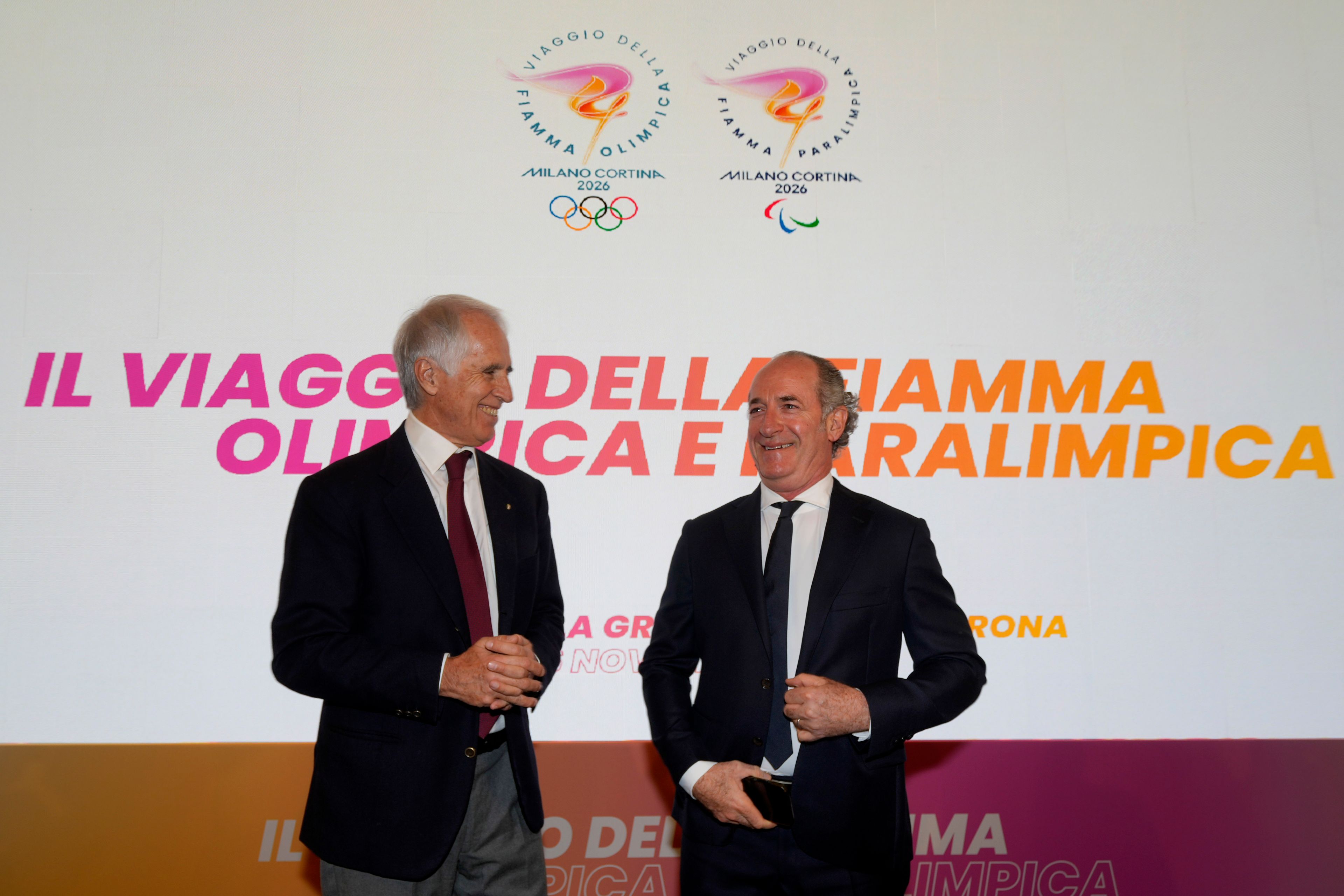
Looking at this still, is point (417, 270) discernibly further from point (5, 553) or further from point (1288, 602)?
point (1288, 602)

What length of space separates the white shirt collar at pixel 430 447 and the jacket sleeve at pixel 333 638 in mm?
236

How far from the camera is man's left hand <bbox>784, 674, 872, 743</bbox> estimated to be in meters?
1.69

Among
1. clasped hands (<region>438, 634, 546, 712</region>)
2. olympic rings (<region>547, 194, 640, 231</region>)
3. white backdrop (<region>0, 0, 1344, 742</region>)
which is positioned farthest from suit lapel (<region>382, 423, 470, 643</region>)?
olympic rings (<region>547, 194, 640, 231</region>)

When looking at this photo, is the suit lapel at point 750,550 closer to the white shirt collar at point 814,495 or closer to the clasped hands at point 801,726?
the white shirt collar at point 814,495

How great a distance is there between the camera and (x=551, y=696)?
9.64ft

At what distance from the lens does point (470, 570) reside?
1.95 metres

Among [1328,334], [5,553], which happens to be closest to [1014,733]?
[1328,334]

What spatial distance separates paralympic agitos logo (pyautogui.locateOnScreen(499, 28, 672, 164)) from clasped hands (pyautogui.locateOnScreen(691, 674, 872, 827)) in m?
2.10

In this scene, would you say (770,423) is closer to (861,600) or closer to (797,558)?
(797,558)

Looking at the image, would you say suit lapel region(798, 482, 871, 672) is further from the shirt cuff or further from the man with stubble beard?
the shirt cuff

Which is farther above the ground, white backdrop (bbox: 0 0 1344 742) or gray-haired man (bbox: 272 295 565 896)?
white backdrop (bbox: 0 0 1344 742)

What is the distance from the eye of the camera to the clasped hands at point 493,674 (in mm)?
1706

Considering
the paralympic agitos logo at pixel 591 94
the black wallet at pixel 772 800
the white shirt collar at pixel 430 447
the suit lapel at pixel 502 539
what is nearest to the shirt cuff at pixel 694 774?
the black wallet at pixel 772 800

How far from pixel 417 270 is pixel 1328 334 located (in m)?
3.21
